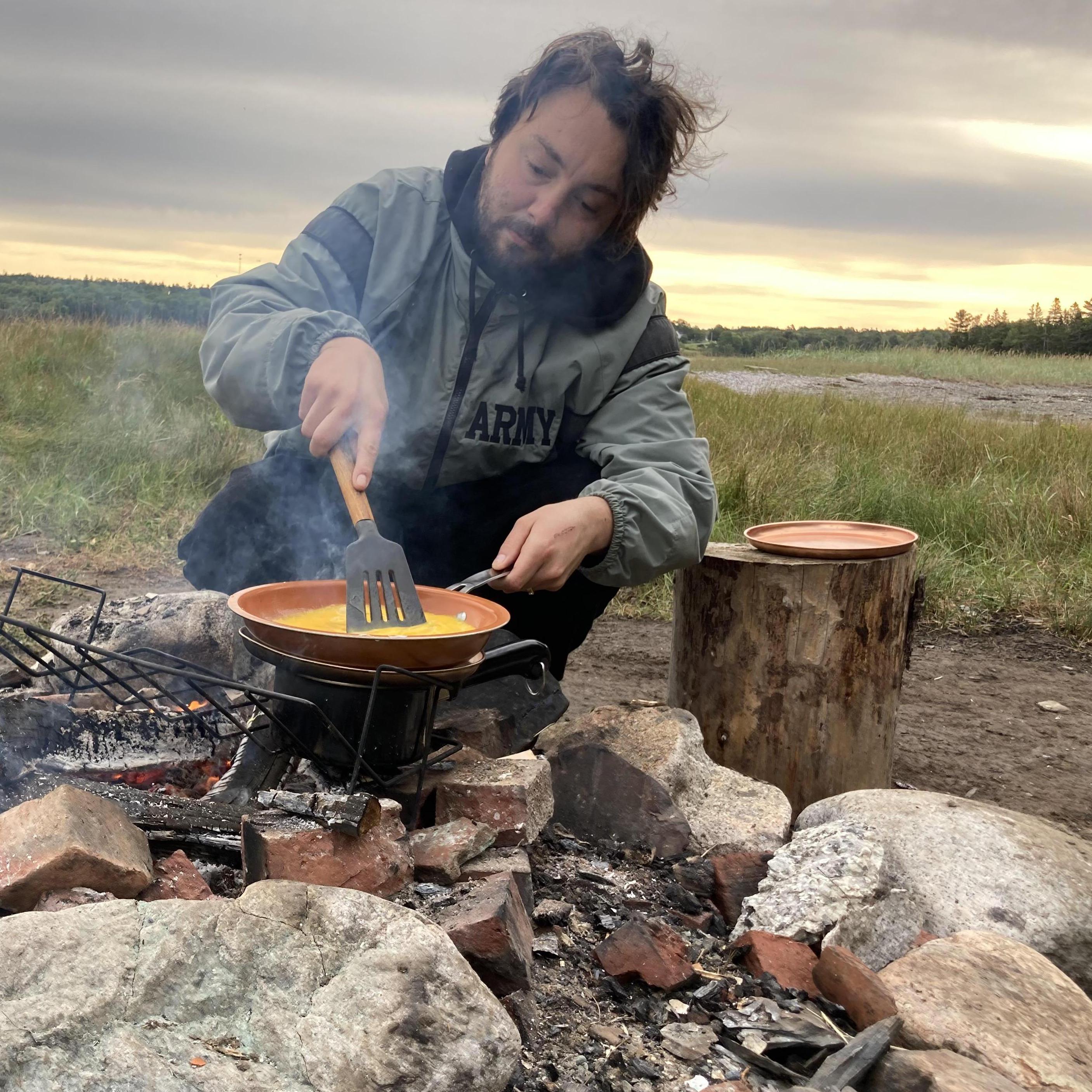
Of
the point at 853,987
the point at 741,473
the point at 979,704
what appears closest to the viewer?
the point at 853,987

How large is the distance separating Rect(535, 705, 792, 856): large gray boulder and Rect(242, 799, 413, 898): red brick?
0.74 metres

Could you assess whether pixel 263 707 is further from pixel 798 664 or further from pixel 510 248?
pixel 798 664

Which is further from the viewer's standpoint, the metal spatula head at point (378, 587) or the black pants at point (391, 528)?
the black pants at point (391, 528)

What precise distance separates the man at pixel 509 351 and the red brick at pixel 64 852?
1257 millimetres

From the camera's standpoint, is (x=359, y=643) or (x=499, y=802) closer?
(x=359, y=643)

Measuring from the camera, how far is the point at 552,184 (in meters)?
2.87

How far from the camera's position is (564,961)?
1960mm

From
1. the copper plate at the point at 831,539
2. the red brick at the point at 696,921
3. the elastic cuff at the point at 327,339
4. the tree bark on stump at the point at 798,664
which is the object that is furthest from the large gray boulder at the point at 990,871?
the elastic cuff at the point at 327,339

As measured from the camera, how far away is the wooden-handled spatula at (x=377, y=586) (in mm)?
2027

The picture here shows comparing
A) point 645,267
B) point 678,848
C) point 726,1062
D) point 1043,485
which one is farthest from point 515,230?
point 1043,485

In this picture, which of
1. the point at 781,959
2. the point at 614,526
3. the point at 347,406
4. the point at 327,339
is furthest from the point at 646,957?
the point at 327,339

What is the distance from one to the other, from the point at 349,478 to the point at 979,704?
3.46 meters

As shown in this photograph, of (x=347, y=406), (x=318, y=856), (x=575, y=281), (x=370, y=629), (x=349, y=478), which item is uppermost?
(x=575, y=281)

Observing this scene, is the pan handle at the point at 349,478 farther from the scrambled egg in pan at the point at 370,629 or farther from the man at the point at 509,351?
the man at the point at 509,351
